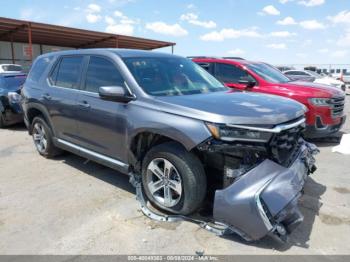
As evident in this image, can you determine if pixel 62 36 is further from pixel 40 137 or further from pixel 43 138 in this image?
pixel 43 138

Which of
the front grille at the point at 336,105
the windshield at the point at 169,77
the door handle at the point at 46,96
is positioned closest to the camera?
the windshield at the point at 169,77

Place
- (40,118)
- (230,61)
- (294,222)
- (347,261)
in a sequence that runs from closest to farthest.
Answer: (347,261), (294,222), (40,118), (230,61)

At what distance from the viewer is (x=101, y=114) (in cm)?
423

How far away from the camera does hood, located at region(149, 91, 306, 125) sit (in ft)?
10.4

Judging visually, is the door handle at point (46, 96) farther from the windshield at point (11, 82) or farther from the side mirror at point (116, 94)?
the windshield at point (11, 82)

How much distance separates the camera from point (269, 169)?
314 cm

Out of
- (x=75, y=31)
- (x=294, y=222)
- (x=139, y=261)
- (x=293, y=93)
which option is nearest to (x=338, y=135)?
(x=293, y=93)

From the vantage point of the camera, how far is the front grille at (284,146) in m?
3.25

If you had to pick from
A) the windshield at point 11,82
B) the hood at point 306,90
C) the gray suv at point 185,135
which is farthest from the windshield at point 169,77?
the windshield at point 11,82

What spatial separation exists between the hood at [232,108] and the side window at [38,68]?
2.87 metres

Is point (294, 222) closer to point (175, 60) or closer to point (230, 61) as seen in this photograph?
point (175, 60)

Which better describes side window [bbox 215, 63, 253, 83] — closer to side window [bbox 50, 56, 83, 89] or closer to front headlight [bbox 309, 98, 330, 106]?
front headlight [bbox 309, 98, 330, 106]

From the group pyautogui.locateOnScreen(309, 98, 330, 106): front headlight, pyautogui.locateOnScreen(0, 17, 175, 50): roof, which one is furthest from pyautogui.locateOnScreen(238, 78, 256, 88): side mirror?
pyautogui.locateOnScreen(0, 17, 175, 50): roof

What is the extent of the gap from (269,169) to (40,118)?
13.6 ft
